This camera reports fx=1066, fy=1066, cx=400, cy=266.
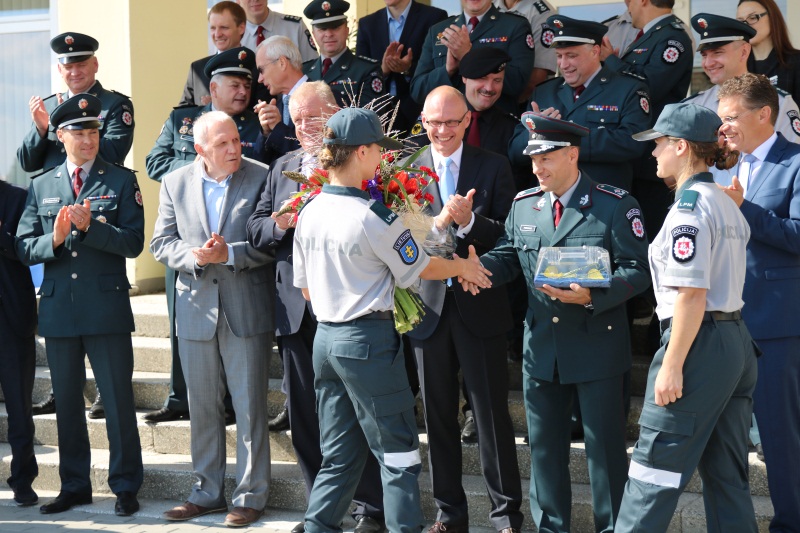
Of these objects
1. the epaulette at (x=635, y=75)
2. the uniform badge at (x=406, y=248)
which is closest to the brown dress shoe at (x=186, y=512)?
the uniform badge at (x=406, y=248)

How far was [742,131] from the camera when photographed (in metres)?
4.98

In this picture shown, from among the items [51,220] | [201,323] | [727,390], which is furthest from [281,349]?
[727,390]

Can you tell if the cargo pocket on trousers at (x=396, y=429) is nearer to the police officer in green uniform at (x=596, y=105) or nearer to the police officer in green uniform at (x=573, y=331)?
the police officer in green uniform at (x=573, y=331)

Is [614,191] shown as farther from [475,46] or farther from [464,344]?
[475,46]

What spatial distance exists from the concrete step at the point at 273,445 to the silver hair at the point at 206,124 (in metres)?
1.84

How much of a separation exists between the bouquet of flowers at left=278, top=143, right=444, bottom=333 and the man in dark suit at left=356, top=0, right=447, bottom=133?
2.15 meters

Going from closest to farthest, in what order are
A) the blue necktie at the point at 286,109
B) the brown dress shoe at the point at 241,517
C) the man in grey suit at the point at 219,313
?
the brown dress shoe at the point at 241,517 → the man in grey suit at the point at 219,313 → the blue necktie at the point at 286,109

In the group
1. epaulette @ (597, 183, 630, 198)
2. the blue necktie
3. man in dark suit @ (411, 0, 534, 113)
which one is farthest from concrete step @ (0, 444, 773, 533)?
man in dark suit @ (411, 0, 534, 113)

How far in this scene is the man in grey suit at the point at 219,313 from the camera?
Answer: 19.4ft

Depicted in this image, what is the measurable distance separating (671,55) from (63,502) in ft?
14.6

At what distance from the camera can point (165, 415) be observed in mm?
6883

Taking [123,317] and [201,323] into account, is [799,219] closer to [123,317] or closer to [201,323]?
[201,323]

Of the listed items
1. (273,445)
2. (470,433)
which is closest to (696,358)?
(470,433)

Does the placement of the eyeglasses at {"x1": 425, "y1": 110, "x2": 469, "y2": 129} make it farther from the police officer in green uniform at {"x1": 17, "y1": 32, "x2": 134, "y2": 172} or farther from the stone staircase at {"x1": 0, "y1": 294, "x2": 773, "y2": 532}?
the police officer in green uniform at {"x1": 17, "y1": 32, "x2": 134, "y2": 172}
